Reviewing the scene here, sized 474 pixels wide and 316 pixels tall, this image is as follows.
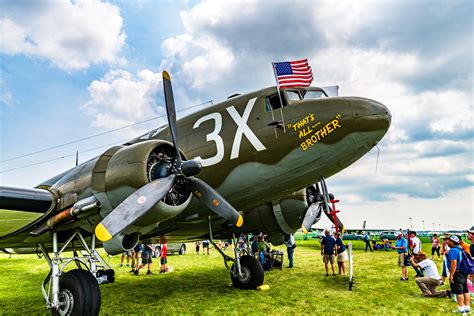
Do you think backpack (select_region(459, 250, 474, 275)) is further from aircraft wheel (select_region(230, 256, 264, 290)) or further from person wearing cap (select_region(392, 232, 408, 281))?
aircraft wheel (select_region(230, 256, 264, 290))

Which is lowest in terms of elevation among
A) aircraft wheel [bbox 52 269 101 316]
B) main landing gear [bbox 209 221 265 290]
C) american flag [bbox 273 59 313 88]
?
main landing gear [bbox 209 221 265 290]

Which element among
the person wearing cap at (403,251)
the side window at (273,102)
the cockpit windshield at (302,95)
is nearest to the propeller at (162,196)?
the side window at (273,102)

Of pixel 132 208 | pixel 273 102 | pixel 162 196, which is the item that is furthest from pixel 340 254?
pixel 132 208

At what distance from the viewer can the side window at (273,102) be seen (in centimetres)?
745

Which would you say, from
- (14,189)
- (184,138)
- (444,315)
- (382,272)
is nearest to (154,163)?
(184,138)

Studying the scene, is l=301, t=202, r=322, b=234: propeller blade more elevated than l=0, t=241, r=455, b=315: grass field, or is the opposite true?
l=301, t=202, r=322, b=234: propeller blade

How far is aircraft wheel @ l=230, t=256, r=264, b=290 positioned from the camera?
10469 mm

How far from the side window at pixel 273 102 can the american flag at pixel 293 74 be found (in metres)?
0.27

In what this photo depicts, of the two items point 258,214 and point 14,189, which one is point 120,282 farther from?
point 14,189

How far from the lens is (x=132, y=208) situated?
578cm

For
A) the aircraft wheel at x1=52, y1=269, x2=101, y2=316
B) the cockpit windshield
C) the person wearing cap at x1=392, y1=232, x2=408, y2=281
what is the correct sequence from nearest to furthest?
1. the aircraft wheel at x1=52, y1=269, x2=101, y2=316
2. the cockpit windshield
3. the person wearing cap at x1=392, y1=232, x2=408, y2=281

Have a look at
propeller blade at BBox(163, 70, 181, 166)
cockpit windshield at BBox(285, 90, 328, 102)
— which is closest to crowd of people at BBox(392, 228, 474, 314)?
cockpit windshield at BBox(285, 90, 328, 102)

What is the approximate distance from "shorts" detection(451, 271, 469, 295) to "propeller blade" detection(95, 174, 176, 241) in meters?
6.56

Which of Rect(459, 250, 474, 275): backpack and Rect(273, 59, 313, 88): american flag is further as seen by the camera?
Rect(273, 59, 313, 88): american flag
